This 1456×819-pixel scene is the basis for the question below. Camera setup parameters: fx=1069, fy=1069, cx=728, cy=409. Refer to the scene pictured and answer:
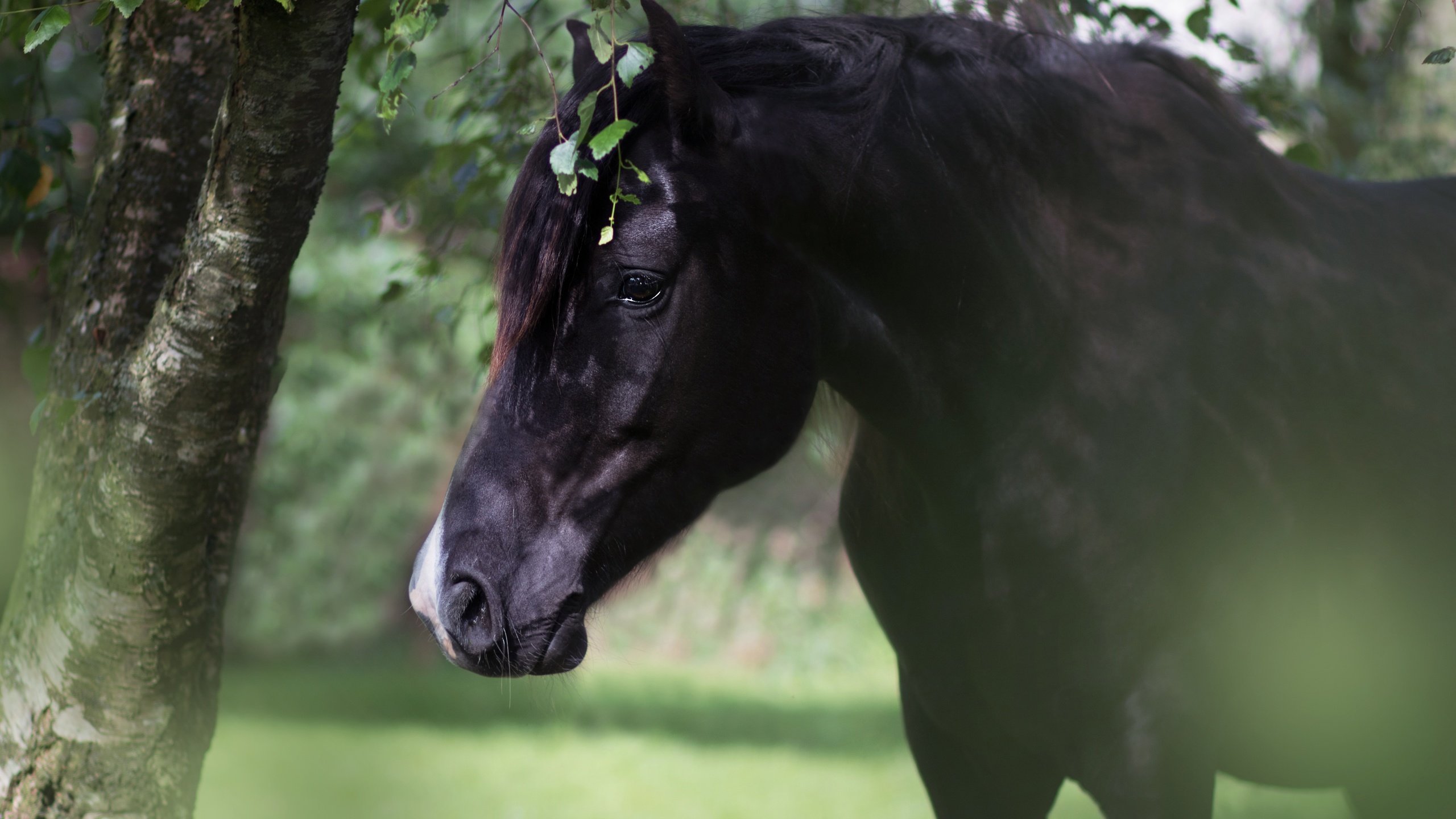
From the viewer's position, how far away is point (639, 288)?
1.61 metres

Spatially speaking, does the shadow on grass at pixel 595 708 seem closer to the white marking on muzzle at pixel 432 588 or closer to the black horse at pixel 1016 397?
the black horse at pixel 1016 397

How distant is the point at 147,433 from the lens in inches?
73.6

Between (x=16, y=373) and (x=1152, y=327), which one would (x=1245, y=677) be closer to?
(x=1152, y=327)

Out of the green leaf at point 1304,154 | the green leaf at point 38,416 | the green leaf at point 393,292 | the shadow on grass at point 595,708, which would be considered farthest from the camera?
the shadow on grass at point 595,708

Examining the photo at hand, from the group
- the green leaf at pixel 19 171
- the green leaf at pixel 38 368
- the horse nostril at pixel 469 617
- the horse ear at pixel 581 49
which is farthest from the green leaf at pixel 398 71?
the green leaf at pixel 38 368

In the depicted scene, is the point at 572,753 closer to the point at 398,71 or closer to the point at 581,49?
the point at 581,49

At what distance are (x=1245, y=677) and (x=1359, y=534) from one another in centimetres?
38

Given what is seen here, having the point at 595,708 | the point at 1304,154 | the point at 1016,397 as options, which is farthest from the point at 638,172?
the point at 595,708

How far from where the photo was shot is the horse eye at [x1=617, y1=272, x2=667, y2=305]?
5.28ft

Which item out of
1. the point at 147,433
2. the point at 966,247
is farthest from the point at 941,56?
the point at 147,433

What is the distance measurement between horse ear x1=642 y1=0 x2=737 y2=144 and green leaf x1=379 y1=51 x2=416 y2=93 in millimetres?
340

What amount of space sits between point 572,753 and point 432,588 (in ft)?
18.7

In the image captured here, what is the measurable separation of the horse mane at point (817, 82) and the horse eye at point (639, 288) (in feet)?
0.26

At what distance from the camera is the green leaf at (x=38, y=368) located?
7.07 ft
